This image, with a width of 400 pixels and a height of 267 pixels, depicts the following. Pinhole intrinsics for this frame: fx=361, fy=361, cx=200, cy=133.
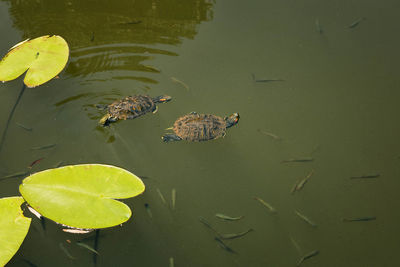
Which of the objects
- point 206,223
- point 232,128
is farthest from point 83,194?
point 232,128

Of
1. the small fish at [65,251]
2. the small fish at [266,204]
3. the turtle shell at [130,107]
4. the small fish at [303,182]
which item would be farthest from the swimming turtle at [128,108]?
the small fish at [303,182]

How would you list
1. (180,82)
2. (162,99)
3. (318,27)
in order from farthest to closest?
(318,27) → (180,82) → (162,99)

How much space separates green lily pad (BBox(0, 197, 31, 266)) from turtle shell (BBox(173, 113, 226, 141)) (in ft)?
4.33

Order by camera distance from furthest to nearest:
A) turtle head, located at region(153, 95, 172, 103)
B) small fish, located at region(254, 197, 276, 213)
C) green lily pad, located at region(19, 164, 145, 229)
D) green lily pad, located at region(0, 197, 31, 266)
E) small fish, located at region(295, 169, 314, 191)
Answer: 1. turtle head, located at region(153, 95, 172, 103)
2. small fish, located at region(295, 169, 314, 191)
3. small fish, located at region(254, 197, 276, 213)
4. green lily pad, located at region(19, 164, 145, 229)
5. green lily pad, located at region(0, 197, 31, 266)

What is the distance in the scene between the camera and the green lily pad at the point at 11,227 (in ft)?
7.20

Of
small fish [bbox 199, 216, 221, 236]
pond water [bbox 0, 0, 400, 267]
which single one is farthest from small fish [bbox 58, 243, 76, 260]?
small fish [bbox 199, 216, 221, 236]

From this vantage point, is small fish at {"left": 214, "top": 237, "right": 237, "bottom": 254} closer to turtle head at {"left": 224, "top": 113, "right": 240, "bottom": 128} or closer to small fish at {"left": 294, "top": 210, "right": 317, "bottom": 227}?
small fish at {"left": 294, "top": 210, "right": 317, "bottom": 227}

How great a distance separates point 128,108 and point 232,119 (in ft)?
3.02

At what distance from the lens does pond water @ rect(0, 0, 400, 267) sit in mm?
2598

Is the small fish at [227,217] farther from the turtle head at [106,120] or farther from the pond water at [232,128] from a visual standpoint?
the turtle head at [106,120]

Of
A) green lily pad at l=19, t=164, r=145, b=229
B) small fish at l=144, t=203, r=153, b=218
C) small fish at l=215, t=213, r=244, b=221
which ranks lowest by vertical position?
small fish at l=215, t=213, r=244, b=221

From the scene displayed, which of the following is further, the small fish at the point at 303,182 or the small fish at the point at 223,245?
the small fish at the point at 303,182

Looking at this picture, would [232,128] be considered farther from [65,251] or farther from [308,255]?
[65,251]

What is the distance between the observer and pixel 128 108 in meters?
3.17
